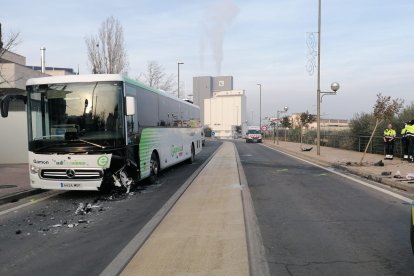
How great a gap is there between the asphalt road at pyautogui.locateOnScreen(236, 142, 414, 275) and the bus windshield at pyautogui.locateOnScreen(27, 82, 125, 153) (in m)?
3.98

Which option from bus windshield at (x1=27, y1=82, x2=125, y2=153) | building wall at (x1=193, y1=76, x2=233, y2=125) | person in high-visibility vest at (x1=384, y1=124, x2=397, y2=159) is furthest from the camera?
building wall at (x1=193, y1=76, x2=233, y2=125)

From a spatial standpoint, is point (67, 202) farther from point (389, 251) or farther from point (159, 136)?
point (389, 251)

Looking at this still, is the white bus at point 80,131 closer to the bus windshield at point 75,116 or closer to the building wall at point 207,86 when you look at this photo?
the bus windshield at point 75,116

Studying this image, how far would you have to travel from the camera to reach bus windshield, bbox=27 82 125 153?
1062 centimetres

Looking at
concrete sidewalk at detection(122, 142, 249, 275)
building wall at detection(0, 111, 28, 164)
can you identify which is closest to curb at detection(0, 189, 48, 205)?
concrete sidewalk at detection(122, 142, 249, 275)

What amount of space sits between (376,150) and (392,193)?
16.2 m

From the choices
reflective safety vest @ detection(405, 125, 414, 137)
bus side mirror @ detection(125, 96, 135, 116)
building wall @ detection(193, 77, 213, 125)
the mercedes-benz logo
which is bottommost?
the mercedes-benz logo

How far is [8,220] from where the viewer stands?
28.2 ft

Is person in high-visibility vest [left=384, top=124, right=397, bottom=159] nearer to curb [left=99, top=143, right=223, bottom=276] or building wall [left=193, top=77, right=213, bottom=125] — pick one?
curb [left=99, top=143, right=223, bottom=276]

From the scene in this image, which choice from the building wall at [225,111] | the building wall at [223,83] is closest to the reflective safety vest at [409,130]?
the building wall at [225,111]

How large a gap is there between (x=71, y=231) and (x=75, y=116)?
12.5ft

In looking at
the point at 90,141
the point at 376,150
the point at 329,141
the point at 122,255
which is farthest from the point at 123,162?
the point at 329,141

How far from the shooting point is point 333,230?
738 centimetres

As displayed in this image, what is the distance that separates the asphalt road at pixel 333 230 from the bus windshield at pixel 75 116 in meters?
3.98
